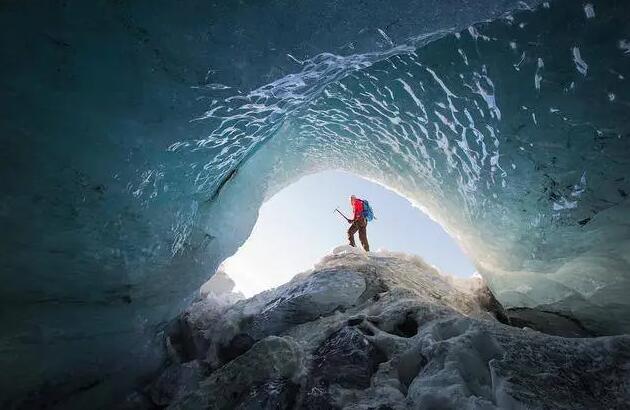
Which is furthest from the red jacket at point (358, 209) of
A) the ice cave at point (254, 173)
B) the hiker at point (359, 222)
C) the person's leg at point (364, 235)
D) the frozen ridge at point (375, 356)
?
the ice cave at point (254, 173)

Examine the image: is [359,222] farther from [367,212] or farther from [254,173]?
[254,173]

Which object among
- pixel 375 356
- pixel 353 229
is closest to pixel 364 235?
pixel 353 229

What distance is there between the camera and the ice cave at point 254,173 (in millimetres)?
2674

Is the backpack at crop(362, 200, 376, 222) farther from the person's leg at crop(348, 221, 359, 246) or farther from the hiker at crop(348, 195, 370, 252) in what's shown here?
the person's leg at crop(348, 221, 359, 246)

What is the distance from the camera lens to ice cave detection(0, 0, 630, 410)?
267cm

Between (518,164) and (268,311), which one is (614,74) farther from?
(268,311)

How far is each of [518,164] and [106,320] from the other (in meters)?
5.50

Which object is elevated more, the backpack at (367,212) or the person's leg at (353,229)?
the backpack at (367,212)

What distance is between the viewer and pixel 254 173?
6316 mm

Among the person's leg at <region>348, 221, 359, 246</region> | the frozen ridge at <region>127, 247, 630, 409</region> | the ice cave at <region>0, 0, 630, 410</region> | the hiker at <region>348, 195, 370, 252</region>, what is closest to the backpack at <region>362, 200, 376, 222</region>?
the hiker at <region>348, 195, 370, 252</region>

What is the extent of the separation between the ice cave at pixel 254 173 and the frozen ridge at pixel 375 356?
0.08 ft

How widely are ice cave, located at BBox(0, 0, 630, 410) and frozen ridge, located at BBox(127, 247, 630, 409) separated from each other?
24mm

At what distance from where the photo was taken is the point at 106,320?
15.0ft

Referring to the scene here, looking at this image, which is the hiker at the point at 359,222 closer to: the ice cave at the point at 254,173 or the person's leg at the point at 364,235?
the person's leg at the point at 364,235
